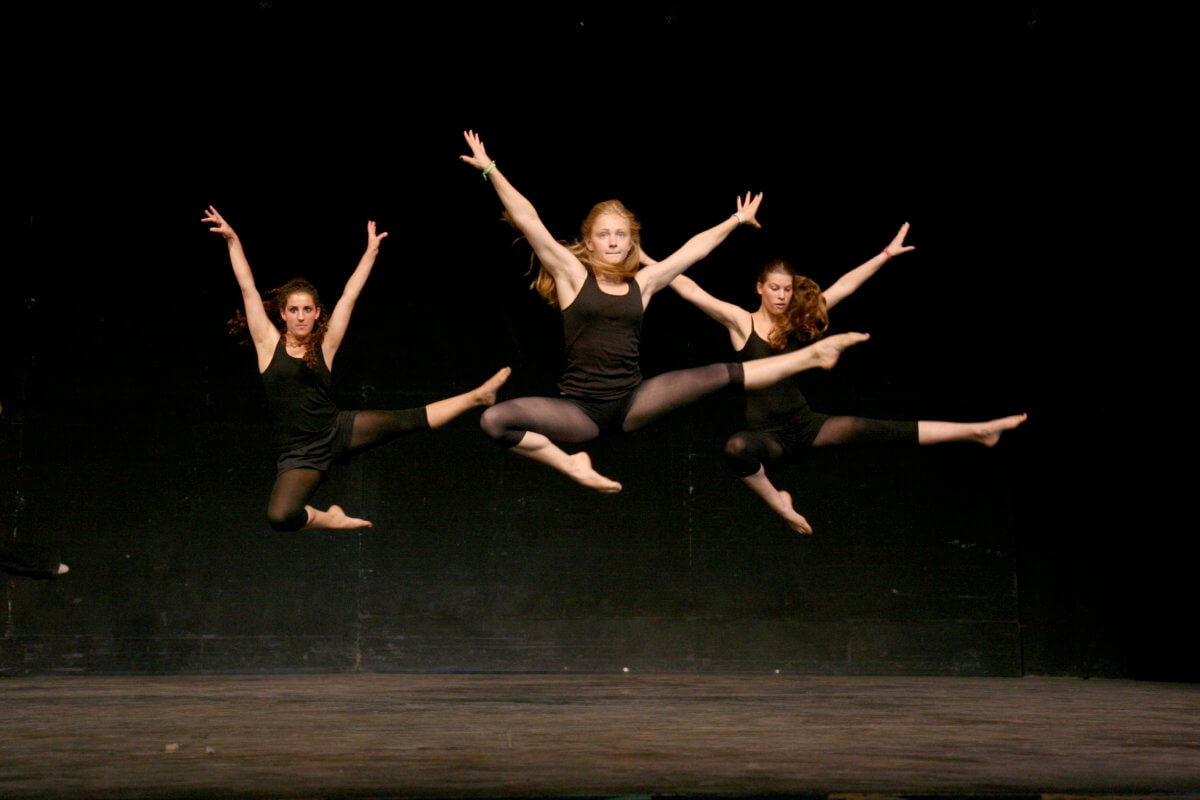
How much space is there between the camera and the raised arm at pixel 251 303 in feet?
19.8

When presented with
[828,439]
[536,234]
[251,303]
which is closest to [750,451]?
[828,439]

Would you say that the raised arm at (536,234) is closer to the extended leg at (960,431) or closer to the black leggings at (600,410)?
the black leggings at (600,410)

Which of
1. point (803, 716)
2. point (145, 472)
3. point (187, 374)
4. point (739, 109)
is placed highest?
point (739, 109)

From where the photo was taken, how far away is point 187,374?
8.27 meters

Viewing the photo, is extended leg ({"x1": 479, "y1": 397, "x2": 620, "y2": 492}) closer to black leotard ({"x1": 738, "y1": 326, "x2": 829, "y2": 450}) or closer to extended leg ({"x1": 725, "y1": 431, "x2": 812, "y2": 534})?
extended leg ({"x1": 725, "y1": 431, "x2": 812, "y2": 534})

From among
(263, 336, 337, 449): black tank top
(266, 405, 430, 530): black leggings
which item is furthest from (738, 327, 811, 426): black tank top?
(263, 336, 337, 449): black tank top

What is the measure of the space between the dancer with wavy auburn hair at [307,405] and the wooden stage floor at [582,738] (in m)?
0.94

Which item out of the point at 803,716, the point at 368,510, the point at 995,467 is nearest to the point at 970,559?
the point at 995,467

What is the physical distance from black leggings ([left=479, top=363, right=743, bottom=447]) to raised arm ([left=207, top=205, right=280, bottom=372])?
1308 millimetres

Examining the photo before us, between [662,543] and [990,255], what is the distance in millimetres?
2627

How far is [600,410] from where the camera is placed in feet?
18.3

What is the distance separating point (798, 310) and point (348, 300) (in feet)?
6.56

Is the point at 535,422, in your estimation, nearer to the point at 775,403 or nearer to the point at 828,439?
the point at 775,403

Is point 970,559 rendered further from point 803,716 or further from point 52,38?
point 52,38
